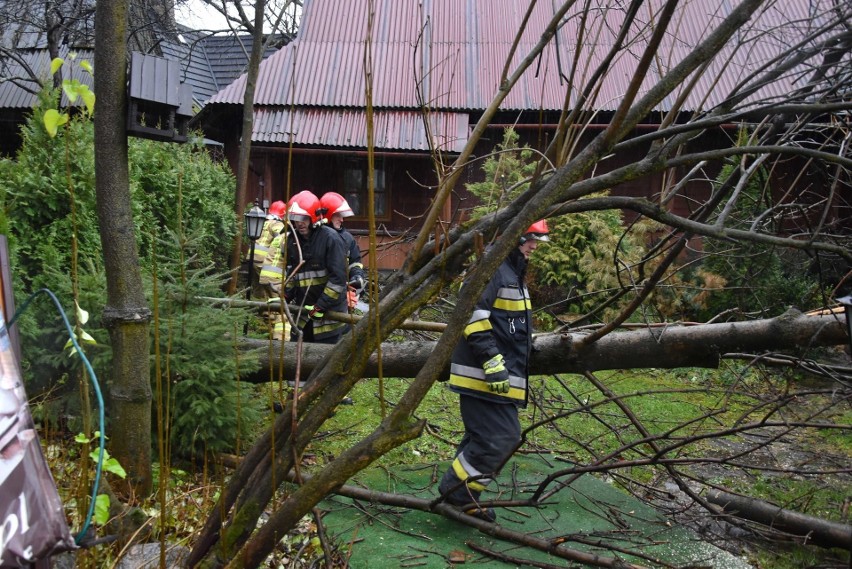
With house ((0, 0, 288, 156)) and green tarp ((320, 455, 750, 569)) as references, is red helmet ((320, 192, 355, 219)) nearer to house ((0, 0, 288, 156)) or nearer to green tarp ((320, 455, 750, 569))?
house ((0, 0, 288, 156))

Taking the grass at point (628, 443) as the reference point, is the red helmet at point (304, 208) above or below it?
above

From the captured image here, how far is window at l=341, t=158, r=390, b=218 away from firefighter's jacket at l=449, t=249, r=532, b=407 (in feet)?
33.2

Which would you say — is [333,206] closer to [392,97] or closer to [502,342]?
[502,342]

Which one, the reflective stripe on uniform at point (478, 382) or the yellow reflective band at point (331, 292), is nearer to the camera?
the reflective stripe on uniform at point (478, 382)

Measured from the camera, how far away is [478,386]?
4.13 meters

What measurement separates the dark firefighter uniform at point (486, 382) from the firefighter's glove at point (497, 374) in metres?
0.05

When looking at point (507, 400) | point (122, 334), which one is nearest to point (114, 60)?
point (122, 334)

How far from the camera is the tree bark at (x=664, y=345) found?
369 centimetres

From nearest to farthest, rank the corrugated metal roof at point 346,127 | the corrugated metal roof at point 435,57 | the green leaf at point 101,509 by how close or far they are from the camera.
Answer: the green leaf at point 101,509
the corrugated metal roof at point 346,127
the corrugated metal roof at point 435,57

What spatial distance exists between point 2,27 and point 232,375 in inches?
501

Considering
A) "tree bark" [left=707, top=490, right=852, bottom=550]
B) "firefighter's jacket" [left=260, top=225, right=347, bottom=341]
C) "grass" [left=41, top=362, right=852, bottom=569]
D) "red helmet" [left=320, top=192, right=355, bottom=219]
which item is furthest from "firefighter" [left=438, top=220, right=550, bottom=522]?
"red helmet" [left=320, top=192, right=355, bottom=219]

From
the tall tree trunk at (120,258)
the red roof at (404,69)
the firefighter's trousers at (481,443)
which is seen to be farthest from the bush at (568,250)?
the tall tree trunk at (120,258)

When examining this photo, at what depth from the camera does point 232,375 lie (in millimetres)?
4484

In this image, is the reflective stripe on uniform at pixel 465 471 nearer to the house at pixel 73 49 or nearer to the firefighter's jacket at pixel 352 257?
the firefighter's jacket at pixel 352 257
